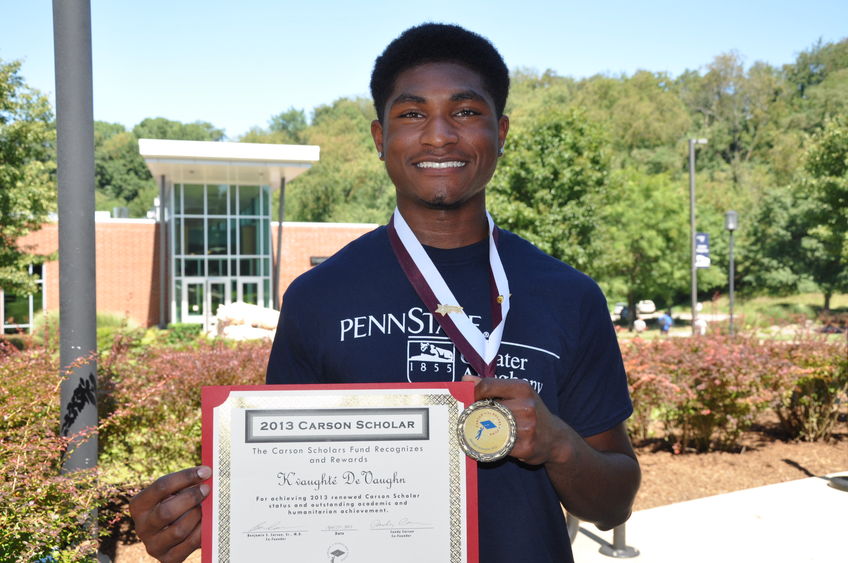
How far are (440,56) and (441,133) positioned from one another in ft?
0.76

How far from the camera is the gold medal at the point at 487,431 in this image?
4.75ft

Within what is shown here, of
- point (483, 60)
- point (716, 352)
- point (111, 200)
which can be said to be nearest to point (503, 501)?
point (483, 60)

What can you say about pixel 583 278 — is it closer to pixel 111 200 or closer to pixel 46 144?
pixel 46 144

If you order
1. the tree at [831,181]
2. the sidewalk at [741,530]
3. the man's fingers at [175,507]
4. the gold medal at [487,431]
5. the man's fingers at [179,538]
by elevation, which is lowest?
the sidewalk at [741,530]

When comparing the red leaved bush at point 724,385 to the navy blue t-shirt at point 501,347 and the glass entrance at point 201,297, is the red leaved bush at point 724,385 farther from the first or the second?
the glass entrance at point 201,297

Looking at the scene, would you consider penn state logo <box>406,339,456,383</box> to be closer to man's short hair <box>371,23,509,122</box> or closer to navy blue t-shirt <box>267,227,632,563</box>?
navy blue t-shirt <box>267,227,632,563</box>

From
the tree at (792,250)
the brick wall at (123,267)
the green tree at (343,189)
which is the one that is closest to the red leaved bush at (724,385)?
the tree at (792,250)

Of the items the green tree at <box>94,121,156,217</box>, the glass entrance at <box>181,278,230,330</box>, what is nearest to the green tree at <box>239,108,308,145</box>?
the green tree at <box>94,121,156,217</box>

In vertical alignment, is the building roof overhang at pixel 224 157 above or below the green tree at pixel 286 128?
below

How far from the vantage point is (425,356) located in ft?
5.57

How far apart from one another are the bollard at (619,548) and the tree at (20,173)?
18.2 meters
